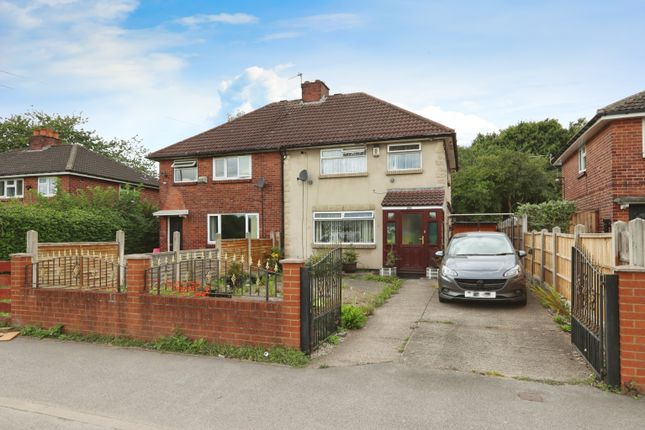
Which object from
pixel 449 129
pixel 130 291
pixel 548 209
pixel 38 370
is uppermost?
pixel 449 129

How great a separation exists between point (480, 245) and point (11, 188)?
26.7 metres

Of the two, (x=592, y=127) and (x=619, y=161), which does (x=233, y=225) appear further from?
(x=619, y=161)

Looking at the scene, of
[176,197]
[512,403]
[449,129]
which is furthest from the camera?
[176,197]

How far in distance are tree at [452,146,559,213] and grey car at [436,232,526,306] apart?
76.0ft

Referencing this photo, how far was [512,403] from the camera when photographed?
4098mm

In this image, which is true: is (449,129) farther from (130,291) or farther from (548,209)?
(130,291)

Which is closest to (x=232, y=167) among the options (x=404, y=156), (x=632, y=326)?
(x=404, y=156)

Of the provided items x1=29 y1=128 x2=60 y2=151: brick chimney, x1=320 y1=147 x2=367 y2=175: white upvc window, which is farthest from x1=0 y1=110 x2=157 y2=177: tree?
x1=320 y1=147 x2=367 y2=175: white upvc window

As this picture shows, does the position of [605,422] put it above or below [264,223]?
below

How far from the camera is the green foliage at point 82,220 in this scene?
12.4m

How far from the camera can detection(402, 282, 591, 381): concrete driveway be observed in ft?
16.6

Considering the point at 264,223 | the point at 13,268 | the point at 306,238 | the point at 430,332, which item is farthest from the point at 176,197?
the point at 430,332

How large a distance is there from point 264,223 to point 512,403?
13.5m

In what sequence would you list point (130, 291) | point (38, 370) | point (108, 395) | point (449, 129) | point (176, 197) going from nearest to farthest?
point (108, 395) → point (38, 370) → point (130, 291) → point (449, 129) → point (176, 197)
